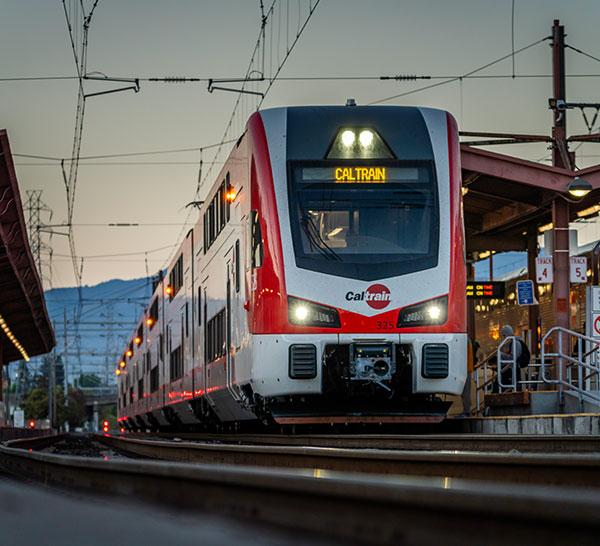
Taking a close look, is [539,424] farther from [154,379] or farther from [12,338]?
[12,338]

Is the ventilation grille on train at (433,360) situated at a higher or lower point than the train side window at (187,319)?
lower

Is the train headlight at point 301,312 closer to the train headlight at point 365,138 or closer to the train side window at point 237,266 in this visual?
the train side window at point 237,266

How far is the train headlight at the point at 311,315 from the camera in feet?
49.8

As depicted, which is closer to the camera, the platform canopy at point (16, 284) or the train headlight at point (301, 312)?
the train headlight at point (301, 312)

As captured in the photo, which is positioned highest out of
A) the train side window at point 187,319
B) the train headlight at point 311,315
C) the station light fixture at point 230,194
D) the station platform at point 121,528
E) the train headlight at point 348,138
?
the train headlight at point 348,138

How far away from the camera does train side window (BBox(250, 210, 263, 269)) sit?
15.5 metres

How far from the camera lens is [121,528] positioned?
3463 mm

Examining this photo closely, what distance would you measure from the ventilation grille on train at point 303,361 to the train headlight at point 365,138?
103 inches

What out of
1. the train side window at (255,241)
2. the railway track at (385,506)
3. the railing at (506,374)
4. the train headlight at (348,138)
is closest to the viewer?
the railway track at (385,506)

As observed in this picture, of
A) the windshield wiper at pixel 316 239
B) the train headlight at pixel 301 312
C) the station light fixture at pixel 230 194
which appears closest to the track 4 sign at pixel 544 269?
the station light fixture at pixel 230 194

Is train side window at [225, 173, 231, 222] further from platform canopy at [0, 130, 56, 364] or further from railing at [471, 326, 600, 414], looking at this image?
platform canopy at [0, 130, 56, 364]

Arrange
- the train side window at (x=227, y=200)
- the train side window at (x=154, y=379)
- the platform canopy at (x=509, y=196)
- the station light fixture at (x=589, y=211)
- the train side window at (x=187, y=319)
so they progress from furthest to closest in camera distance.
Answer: the train side window at (x=154, y=379)
the train side window at (x=187, y=319)
the station light fixture at (x=589, y=211)
the platform canopy at (x=509, y=196)
the train side window at (x=227, y=200)

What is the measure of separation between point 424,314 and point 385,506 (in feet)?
40.9

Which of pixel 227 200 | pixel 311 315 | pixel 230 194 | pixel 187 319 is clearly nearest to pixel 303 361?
pixel 311 315
